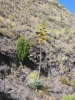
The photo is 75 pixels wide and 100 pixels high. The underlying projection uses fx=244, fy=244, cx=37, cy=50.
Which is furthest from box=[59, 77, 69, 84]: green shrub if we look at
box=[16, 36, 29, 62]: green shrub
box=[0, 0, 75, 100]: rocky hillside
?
box=[16, 36, 29, 62]: green shrub

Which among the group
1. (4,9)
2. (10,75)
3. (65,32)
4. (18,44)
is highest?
(4,9)

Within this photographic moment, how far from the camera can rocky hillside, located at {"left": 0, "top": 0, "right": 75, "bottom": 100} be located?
28.1 meters

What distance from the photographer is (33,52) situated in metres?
33.8

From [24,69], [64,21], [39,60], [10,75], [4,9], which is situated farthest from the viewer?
[64,21]

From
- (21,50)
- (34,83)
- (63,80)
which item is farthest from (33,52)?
(34,83)

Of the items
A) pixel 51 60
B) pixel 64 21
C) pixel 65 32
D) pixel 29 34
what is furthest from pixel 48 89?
pixel 64 21

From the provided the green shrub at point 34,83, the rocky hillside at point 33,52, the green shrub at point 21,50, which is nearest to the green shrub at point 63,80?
the rocky hillside at point 33,52

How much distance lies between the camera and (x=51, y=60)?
34969 millimetres

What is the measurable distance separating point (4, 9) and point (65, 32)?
38.7 ft

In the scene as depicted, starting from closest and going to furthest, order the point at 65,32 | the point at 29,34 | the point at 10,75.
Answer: the point at 10,75 < the point at 29,34 < the point at 65,32

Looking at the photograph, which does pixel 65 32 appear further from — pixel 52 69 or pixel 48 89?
pixel 48 89

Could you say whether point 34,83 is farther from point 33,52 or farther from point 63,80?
point 33,52

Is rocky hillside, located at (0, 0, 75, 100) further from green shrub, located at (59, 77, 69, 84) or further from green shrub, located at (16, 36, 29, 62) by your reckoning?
green shrub, located at (16, 36, 29, 62)

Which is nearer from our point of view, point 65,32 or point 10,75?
point 10,75
